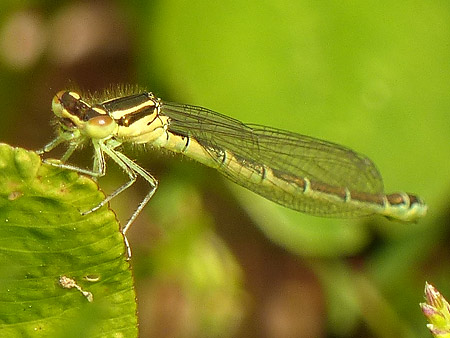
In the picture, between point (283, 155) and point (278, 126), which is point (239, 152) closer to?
point (283, 155)

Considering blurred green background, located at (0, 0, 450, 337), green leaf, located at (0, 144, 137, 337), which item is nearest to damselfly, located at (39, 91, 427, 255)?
blurred green background, located at (0, 0, 450, 337)

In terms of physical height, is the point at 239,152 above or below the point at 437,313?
below

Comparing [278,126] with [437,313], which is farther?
[278,126]

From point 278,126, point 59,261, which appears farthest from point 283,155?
point 59,261

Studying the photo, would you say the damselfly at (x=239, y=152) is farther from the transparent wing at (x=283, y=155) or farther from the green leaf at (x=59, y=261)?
the green leaf at (x=59, y=261)

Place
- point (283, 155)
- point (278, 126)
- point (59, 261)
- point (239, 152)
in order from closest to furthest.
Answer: point (59, 261)
point (239, 152)
point (283, 155)
point (278, 126)

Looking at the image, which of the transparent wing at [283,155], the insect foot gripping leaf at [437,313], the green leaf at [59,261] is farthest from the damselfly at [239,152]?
the insect foot gripping leaf at [437,313]

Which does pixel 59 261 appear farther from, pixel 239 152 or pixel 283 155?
pixel 283 155

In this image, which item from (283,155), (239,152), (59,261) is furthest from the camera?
(283,155)

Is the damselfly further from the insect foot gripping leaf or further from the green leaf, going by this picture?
the insect foot gripping leaf
